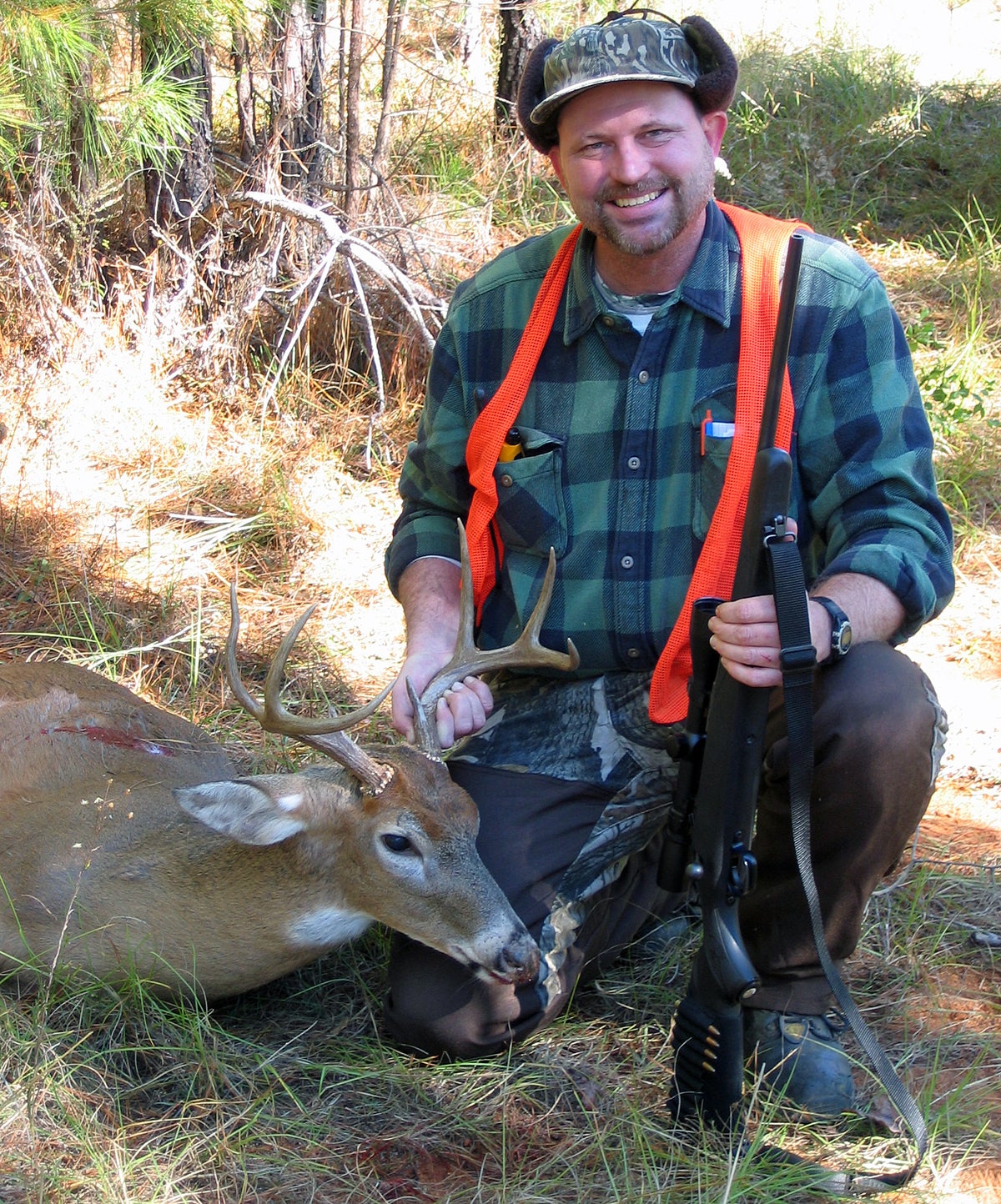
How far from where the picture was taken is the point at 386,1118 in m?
2.87

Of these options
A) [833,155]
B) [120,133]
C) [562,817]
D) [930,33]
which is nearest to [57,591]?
[120,133]

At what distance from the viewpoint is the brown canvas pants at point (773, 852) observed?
284 centimetres

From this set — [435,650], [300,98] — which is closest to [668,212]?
[435,650]

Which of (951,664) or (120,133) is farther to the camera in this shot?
(120,133)

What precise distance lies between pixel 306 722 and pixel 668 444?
3.48ft

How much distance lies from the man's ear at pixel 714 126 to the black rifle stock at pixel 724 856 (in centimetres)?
109

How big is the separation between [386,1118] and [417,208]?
14.8ft

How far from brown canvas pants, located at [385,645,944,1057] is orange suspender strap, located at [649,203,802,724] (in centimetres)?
26

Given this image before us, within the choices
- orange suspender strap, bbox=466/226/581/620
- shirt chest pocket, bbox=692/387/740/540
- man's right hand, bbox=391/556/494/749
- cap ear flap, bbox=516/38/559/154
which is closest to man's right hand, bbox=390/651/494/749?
man's right hand, bbox=391/556/494/749

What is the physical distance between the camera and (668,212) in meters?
3.17

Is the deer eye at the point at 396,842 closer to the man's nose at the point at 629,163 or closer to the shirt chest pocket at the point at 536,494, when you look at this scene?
the shirt chest pocket at the point at 536,494

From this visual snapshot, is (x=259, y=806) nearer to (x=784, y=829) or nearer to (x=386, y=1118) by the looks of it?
(x=386, y=1118)

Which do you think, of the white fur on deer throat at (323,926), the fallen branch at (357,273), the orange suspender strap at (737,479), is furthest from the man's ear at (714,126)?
the fallen branch at (357,273)

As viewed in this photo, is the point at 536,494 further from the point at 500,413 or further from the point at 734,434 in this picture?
the point at 734,434
